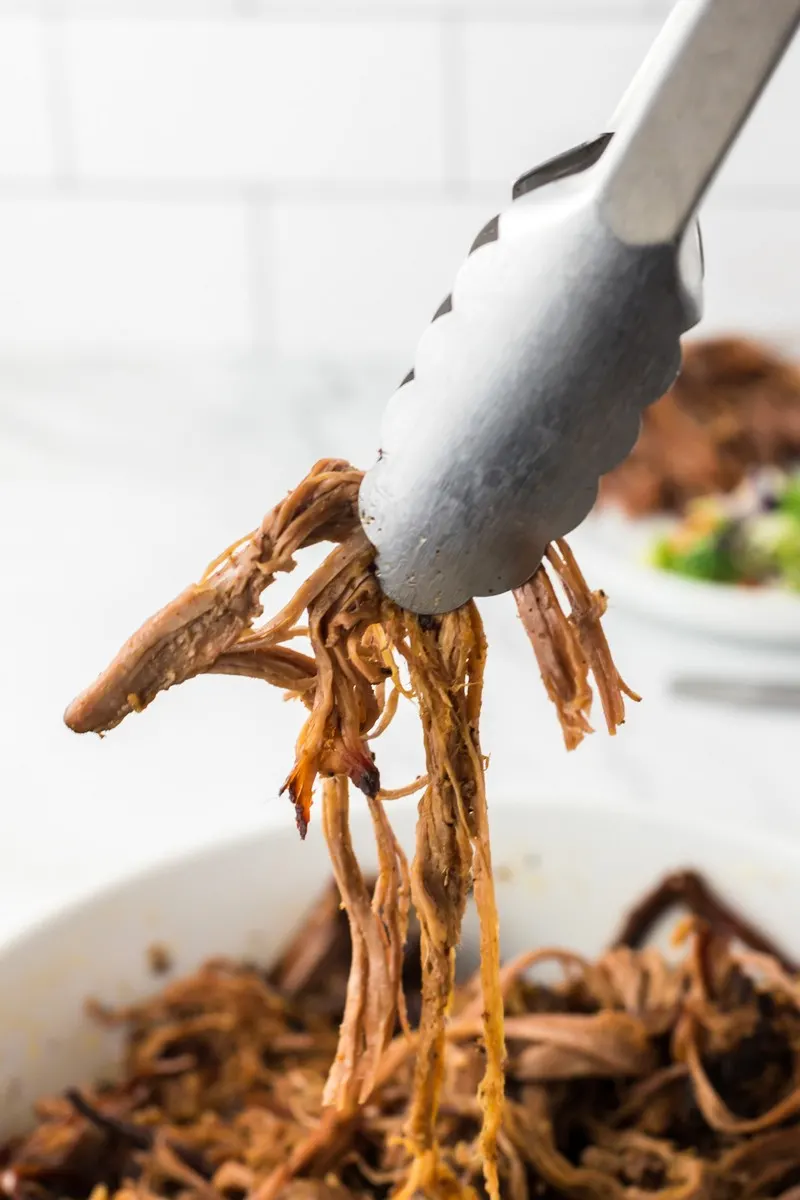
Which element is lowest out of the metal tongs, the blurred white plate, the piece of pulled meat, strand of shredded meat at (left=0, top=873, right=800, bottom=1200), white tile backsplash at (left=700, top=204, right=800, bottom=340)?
strand of shredded meat at (left=0, top=873, right=800, bottom=1200)

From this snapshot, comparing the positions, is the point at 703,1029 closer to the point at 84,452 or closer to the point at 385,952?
the point at 385,952

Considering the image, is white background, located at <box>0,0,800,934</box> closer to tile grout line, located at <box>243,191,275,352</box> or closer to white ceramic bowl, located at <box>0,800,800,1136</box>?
tile grout line, located at <box>243,191,275,352</box>

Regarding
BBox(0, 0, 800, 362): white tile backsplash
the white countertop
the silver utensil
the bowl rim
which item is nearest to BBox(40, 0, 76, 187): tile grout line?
BBox(0, 0, 800, 362): white tile backsplash

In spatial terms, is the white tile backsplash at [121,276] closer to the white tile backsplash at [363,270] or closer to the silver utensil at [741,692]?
the white tile backsplash at [363,270]

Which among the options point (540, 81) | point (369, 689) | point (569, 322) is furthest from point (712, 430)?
point (569, 322)

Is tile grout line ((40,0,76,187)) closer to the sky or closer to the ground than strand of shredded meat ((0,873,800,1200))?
closer to the sky

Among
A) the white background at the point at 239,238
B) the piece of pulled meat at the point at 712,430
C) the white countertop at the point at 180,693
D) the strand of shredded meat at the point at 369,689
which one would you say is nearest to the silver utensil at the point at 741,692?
the white countertop at the point at 180,693

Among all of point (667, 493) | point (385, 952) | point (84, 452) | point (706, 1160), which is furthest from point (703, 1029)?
point (84, 452)
